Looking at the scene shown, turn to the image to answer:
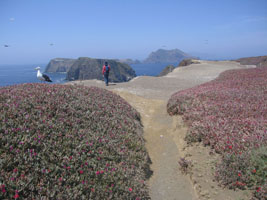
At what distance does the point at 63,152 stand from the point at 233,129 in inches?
232

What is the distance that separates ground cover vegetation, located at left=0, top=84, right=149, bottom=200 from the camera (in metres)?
3.90

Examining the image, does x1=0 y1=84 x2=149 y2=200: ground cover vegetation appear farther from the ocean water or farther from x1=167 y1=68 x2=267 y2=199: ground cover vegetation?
the ocean water

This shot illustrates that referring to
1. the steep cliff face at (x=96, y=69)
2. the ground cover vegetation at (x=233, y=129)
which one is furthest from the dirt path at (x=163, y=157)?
the steep cliff face at (x=96, y=69)

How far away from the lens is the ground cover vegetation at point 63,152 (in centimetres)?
390

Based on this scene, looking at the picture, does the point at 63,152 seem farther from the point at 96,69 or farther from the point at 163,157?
the point at 96,69

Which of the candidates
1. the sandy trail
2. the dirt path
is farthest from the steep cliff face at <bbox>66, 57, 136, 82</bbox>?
the sandy trail

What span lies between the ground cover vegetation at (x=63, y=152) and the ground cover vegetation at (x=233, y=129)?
8.13 ft

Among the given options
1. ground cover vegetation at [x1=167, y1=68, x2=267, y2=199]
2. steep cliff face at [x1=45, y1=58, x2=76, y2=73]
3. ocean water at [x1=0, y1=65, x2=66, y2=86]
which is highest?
steep cliff face at [x1=45, y1=58, x2=76, y2=73]

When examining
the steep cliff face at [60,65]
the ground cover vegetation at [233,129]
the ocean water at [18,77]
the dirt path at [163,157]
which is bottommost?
the dirt path at [163,157]

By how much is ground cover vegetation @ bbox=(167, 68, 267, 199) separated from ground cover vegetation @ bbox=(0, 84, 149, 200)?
8.13 ft

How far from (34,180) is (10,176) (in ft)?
1.44

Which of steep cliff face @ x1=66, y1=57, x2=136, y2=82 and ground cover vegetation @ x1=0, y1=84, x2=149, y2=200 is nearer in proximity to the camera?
ground cover vegetation @ x1=0, y1=84, x2=149, y2=200

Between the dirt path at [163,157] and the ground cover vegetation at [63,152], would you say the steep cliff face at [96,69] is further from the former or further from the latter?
the ground cover vegetation at [63,152]

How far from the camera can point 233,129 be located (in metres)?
7.12
